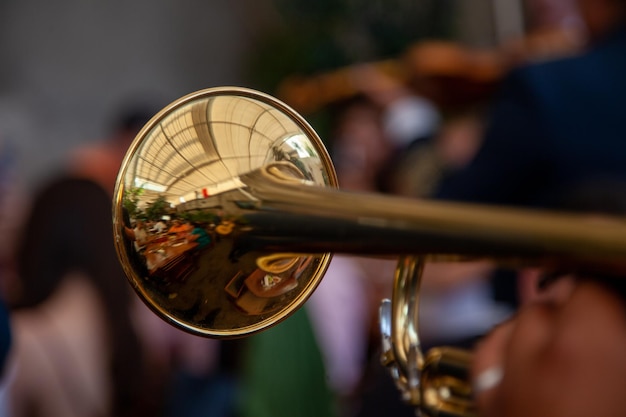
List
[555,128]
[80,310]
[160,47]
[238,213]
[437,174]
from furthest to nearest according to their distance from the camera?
[160,47] < [437,174] < [80,310] < [555,128] < [238,213]

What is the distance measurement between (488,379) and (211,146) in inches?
13.0

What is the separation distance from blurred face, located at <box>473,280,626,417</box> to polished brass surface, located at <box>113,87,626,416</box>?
17cm

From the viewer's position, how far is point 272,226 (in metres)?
0.65

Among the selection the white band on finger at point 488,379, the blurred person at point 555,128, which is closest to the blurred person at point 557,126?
the blurred person at point 555,128

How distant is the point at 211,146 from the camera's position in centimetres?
69

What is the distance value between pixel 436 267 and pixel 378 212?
1534mm

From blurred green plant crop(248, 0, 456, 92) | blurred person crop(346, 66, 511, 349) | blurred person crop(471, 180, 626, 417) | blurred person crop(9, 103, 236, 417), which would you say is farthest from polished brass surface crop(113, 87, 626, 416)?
blurred green plant crop(248, 0, 456, 92)

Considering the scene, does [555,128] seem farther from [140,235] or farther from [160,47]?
[160,47]

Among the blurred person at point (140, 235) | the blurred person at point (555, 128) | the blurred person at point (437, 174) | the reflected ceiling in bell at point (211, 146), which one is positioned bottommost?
the blurred person at point (437, 174)

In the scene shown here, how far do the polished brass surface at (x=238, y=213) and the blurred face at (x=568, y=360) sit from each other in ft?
0.54

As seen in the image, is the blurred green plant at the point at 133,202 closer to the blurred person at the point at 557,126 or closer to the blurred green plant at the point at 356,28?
the blurred person at the point at 557,126

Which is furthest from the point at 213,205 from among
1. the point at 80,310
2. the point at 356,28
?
the point at 356,28

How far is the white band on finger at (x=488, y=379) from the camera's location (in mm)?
826

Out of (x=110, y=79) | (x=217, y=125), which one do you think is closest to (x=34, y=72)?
(x=110, y=79)
